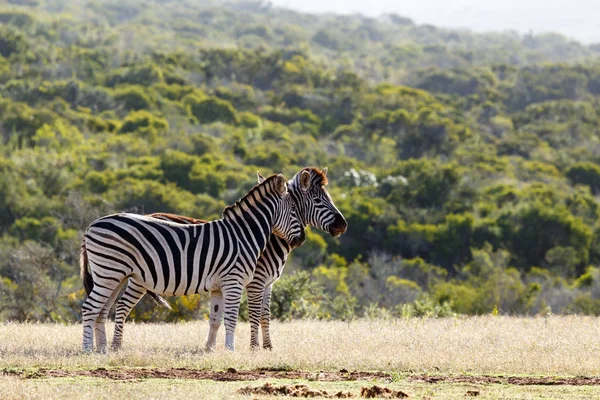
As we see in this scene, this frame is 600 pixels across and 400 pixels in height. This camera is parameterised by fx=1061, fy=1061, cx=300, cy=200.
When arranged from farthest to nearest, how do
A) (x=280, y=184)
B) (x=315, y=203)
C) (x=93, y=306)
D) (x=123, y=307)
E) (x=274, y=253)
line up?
(x=315, y=203) → (x=274, y=253) → (x=280, y=184) → (x=123, y=307) → (x=93, y=306)

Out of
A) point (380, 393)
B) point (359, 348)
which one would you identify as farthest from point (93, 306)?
point (380, 393)

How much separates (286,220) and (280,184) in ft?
1.62

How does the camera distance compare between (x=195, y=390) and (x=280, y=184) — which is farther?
(x=280, y=184)

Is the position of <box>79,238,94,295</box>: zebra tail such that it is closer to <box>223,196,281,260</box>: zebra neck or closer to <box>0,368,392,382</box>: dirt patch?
<box>223,196,281,260</box>: zebra neck

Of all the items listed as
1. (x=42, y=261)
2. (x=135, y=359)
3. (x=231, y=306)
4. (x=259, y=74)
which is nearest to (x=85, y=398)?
(x=135, y=359)

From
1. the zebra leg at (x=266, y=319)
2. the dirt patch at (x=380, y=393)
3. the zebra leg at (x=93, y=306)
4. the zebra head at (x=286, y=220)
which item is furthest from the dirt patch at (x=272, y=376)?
the zebra head at (x=286, y=220)

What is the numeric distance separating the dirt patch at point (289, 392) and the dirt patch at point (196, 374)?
886 millimetres

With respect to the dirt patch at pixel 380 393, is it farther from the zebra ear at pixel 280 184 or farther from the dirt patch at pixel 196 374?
the zebra ear at pixel 280 184

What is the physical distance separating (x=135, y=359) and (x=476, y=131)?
75.8 metres

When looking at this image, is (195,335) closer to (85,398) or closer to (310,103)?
(85,398)

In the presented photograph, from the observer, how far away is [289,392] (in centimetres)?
1019

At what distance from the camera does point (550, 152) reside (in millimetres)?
78125

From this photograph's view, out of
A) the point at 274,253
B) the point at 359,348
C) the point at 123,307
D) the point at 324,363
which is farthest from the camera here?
the point at 274,253

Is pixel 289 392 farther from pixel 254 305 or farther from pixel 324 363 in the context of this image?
pixel 254 305
